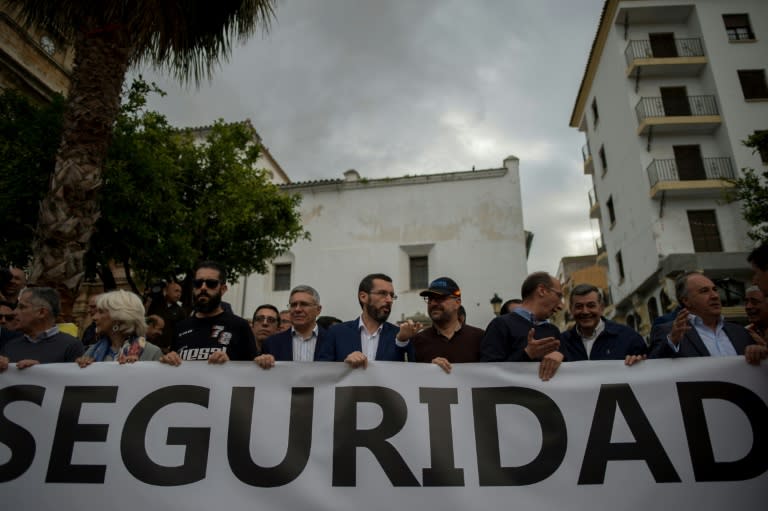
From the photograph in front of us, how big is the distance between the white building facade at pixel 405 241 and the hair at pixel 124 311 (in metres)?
17.2

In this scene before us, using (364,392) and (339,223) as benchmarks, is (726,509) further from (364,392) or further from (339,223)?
(339,223)

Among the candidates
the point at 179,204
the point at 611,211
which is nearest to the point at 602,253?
the point at 611,211

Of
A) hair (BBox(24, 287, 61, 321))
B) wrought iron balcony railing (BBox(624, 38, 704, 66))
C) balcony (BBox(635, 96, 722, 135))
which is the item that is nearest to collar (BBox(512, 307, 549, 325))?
hair (BBox(24, 287, 61, 321))

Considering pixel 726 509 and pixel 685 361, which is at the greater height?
pixel 685 361

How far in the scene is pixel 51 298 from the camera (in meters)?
3.49

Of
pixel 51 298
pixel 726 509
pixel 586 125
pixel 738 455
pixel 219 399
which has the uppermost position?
pixel 586 125

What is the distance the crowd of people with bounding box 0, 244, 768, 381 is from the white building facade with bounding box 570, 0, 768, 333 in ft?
52.7

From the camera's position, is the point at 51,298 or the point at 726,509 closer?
the point at 726,509

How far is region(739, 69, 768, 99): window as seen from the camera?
1959 centimetres

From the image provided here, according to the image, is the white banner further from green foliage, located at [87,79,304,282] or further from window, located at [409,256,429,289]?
window, located at [409,256,429,289]

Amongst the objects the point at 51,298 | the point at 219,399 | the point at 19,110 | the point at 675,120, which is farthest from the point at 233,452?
the point at 675,120

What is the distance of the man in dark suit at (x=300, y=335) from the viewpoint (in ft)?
12.7

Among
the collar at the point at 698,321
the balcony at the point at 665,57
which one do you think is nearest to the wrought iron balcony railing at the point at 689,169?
the balcony at the point at 665,57

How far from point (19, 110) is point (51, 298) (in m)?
10.3
